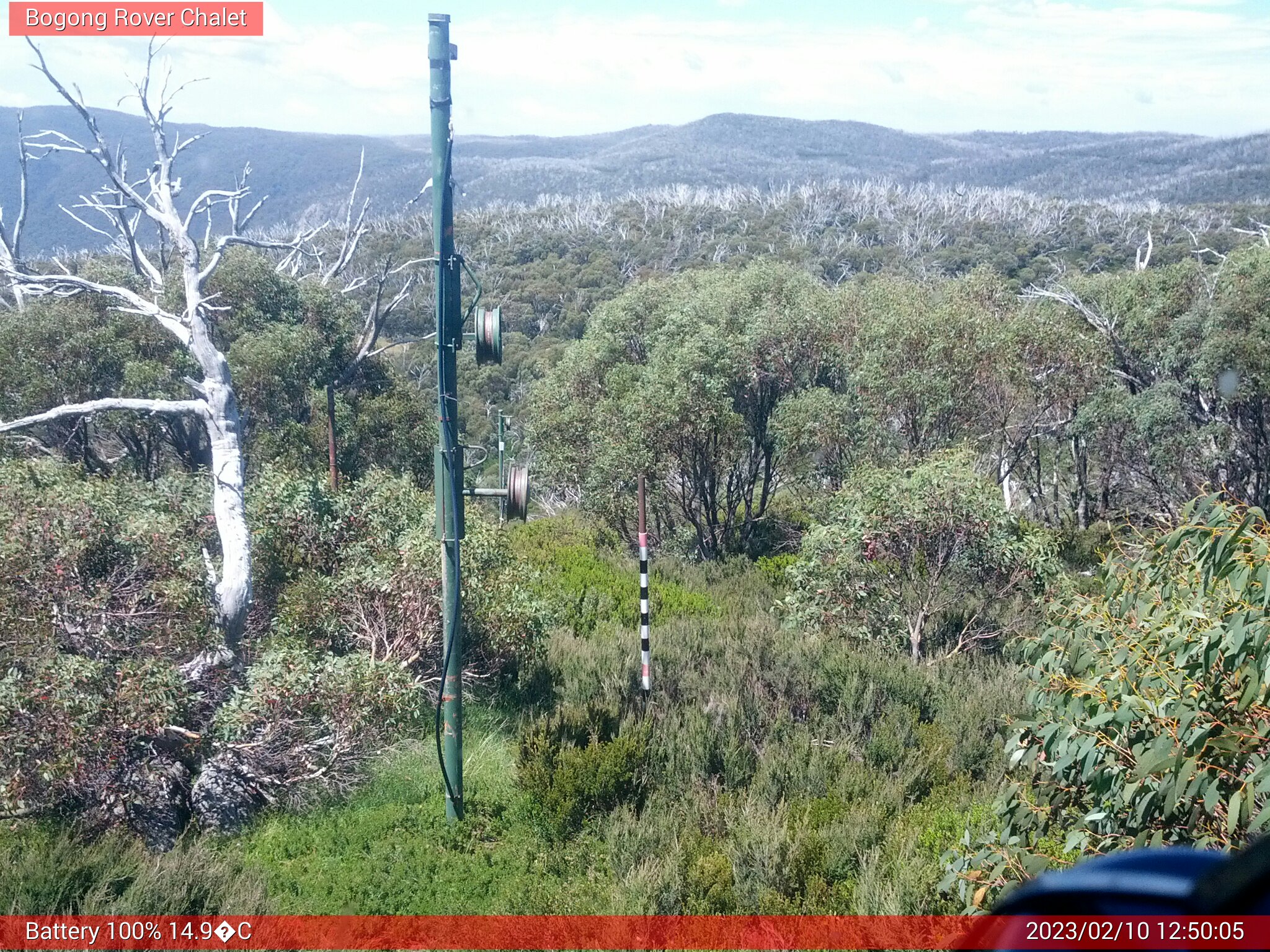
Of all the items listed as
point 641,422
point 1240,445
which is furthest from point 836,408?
point 1240,445

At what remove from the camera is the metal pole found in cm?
616

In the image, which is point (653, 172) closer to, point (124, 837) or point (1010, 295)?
point (1010, 295)

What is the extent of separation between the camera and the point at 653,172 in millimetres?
137000

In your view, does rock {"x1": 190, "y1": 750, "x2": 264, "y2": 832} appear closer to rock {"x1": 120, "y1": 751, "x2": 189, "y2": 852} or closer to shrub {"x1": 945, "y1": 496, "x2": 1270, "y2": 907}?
rock {"x1": 120, "y1": 751, "x2": 189, "y2": 852}

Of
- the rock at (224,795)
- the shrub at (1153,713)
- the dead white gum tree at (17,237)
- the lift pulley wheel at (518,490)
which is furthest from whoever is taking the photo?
the dead white gum tree at (17,237)

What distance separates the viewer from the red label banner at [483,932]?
4836mm

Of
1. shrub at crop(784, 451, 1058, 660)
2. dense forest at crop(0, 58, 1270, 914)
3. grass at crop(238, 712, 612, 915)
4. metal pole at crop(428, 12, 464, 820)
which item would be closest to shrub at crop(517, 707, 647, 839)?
dense forest at crop(0, 58, 1270, 914)

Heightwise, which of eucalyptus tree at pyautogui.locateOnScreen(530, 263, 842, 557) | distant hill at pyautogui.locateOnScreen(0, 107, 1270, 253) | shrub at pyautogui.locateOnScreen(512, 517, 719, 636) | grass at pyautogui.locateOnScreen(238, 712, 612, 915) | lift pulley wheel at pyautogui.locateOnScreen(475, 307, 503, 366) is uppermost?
distant hill at pyautogui.locateOnScreen(0, 107, 1270, 253)

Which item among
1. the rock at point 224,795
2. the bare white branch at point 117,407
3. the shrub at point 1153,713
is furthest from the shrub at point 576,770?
the bare white branch at point 117,407

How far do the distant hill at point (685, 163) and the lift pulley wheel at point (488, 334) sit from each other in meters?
76.4

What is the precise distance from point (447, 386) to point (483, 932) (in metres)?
3.39

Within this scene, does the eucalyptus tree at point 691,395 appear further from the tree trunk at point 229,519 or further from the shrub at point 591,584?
the tree trunk at point 229,519

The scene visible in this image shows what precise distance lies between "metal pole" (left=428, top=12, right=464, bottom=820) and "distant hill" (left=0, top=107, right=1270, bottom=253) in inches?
2994

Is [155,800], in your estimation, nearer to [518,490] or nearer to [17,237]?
[518,490]
